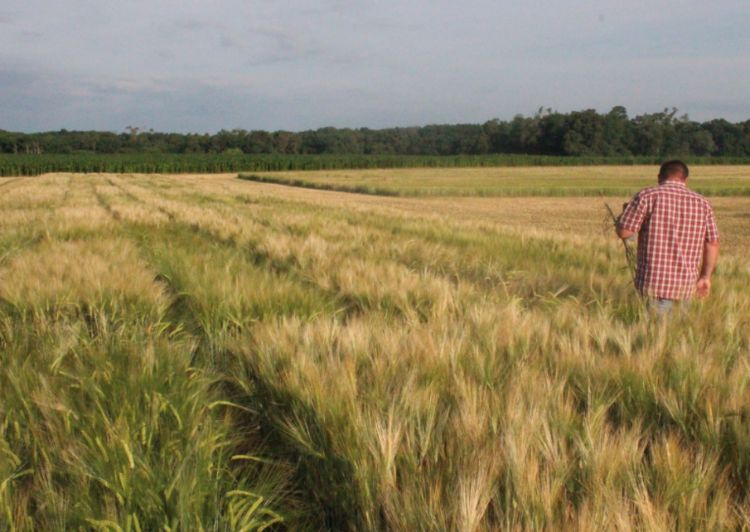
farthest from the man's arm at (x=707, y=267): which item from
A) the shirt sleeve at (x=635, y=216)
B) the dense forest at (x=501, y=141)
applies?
the dense forest at (x=501, y=141)

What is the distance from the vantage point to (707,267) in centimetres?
420

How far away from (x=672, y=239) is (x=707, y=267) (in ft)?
1.08

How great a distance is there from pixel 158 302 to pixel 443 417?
2165mm

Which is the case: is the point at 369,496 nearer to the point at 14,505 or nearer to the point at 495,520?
the point at 495,520

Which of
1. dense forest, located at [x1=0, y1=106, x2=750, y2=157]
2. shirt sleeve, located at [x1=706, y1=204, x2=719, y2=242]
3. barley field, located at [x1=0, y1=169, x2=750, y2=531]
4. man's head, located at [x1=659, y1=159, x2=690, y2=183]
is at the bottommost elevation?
barley field, located at [x1=0, y1=169, x2=750, y2=531]

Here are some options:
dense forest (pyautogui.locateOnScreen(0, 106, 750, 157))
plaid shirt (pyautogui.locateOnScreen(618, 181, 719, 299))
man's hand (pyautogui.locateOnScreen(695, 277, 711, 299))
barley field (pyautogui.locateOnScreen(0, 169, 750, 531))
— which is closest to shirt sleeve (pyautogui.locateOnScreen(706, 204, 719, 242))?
plaid shirt (pyautogui.locateOnScreen(618, 181, 719, 299))

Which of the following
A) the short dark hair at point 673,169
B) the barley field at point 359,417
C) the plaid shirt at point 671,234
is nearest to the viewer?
the barley field at point 359,417

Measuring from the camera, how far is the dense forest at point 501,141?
106 meters

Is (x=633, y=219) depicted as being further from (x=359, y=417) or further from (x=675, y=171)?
(x=359, y=417)

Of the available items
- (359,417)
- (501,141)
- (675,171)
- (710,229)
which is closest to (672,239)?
(710,229)

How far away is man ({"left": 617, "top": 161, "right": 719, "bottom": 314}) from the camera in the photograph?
411 centimetres

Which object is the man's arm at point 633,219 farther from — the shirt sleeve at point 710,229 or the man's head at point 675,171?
the shirt sleeve at point 710,229

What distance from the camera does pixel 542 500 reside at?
120cm

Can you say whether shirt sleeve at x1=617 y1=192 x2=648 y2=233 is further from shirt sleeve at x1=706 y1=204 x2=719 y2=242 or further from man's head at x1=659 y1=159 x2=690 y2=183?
shirt sleeve at x1=706 y1=204 x2=719 y2=242
